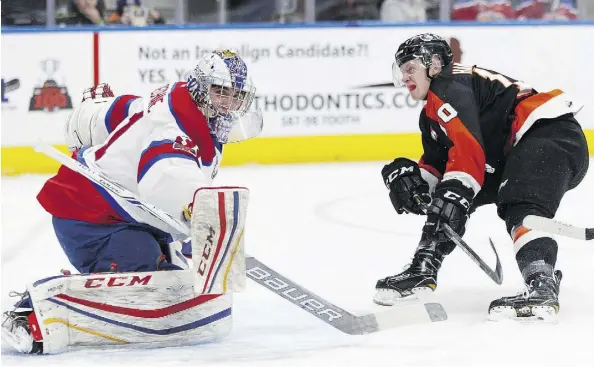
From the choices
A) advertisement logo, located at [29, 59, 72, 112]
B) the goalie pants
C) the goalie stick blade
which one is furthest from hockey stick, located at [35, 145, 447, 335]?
advertisement logo, located at [29, 59, 72, 112]

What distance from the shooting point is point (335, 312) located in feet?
10.2

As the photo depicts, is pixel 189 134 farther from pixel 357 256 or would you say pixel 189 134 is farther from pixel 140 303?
pixel 357 256

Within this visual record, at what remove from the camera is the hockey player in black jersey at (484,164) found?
3193 millimetres

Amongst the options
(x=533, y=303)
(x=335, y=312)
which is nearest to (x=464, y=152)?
(x=533, y=303)

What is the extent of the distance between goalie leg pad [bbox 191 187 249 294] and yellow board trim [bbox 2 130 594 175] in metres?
3.74

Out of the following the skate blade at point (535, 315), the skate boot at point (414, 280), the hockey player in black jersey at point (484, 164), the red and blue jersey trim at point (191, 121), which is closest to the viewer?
the red and blue jersey trim at point (191, 121)

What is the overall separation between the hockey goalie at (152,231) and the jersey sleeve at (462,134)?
22.1 inches

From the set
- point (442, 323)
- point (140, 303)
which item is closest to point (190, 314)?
point (140, 303)

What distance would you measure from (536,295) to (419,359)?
0.51m

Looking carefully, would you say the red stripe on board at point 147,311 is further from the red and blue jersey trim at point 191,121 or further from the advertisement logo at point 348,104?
the advertisement logo at point 348,104

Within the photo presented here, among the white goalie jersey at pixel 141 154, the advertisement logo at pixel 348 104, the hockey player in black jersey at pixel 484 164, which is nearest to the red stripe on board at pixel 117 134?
the white goalie jersey at pixel 141 154

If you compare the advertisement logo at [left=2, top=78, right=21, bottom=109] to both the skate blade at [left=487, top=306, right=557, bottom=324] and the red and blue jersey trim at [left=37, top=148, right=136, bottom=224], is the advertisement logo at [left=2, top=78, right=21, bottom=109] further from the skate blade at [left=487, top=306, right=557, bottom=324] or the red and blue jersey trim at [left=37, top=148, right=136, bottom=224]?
the skate blade at [left=487, top=306, right=557, bottom=324]

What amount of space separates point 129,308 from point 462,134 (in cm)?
105

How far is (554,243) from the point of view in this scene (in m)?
3.22
